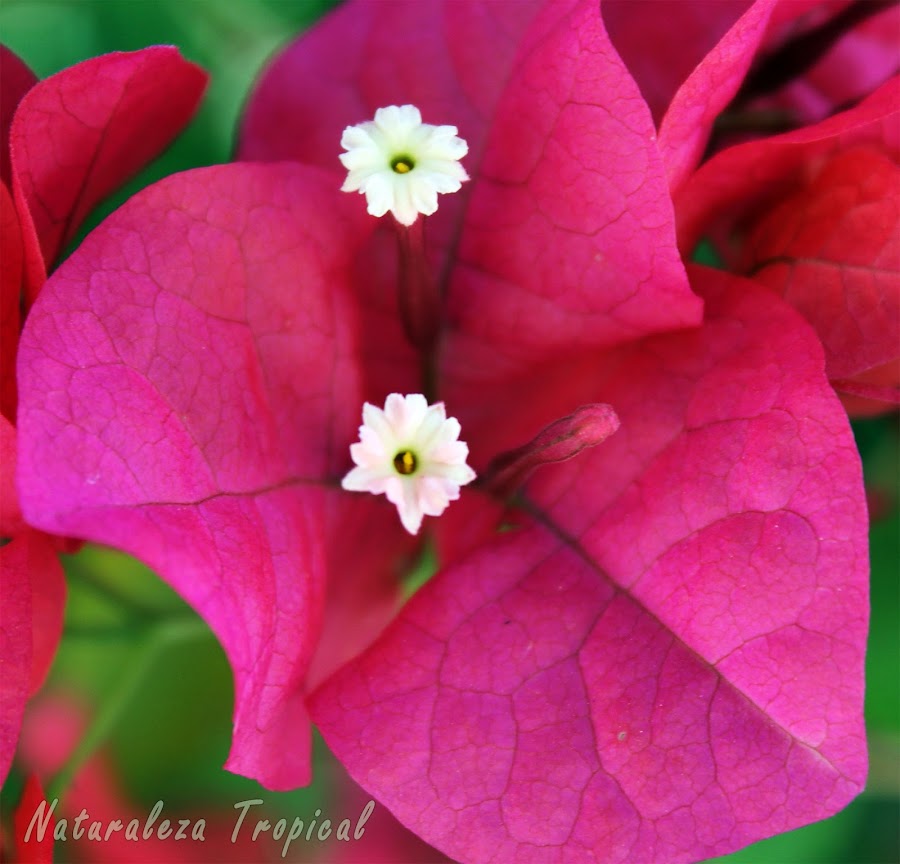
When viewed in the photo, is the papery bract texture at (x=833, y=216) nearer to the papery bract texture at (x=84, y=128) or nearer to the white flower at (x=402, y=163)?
the white flower at (x=402, y=163)

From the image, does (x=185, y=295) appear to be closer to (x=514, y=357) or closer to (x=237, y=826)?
(x=514, y=357)

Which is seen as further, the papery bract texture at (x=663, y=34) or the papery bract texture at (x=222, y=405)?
the papery bract texture at (x=663, y=34)

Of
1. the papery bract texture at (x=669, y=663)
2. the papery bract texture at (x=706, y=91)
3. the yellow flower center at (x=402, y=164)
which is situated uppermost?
the papery bract texture at (x=706, y=91)

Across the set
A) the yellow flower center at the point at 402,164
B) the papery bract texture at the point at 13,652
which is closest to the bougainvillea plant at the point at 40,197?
the papery bract texture at the point at 13,652

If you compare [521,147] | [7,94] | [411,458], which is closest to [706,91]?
[521,147]

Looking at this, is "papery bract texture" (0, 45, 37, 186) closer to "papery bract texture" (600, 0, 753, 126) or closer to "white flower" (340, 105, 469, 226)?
"white flower" (340, 105, 469, 226)

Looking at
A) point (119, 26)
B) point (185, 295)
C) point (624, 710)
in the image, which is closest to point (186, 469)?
point (185, 295)

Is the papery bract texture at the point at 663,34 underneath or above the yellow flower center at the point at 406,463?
above
